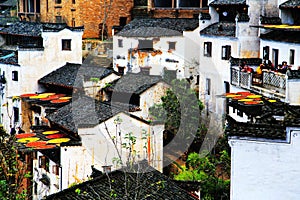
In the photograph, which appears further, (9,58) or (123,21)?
(123,21)

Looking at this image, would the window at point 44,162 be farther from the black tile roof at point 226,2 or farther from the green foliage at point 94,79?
the black tile roof at point 226,2

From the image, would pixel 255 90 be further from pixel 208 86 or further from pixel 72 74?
pixel 72 74

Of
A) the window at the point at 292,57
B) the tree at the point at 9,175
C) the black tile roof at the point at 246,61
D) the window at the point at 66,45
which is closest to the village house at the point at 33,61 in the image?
the window at the point at 66,45

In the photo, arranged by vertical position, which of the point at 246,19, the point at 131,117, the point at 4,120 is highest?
the point at 246,19

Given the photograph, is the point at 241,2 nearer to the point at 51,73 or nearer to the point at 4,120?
the point at 51,73

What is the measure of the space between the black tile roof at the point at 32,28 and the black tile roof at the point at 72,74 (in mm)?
1925

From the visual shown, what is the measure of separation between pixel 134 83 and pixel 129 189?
511 inches

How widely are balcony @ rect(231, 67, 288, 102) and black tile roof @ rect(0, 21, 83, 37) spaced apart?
469 inches

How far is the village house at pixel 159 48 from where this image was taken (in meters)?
31.2

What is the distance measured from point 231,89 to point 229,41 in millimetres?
3015

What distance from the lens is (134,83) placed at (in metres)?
27.9

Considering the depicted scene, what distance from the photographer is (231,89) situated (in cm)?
2464

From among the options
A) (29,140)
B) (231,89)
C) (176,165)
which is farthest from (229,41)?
(29,140)

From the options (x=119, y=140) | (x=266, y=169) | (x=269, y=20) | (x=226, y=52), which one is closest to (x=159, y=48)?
(x=226, y=52)
